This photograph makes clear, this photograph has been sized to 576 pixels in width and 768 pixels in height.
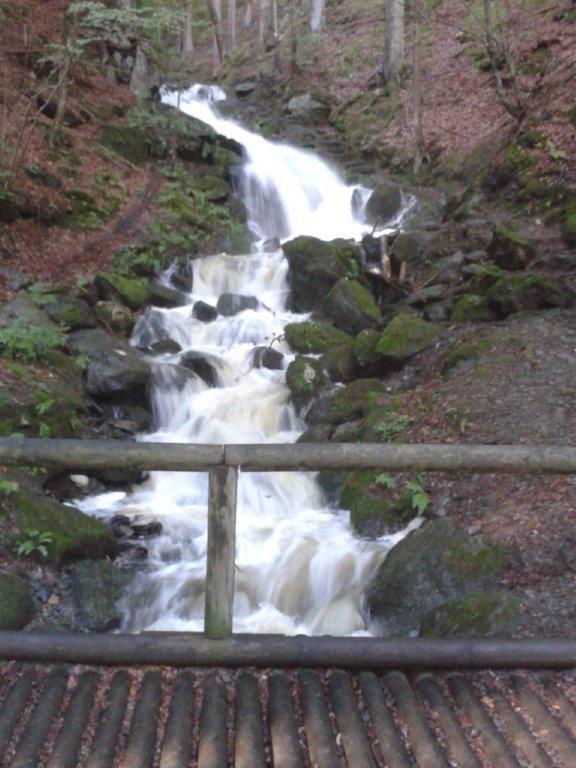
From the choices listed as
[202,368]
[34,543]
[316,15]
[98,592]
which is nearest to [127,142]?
[202,368]

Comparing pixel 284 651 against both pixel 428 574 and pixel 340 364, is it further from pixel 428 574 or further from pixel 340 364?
pixel 340 364

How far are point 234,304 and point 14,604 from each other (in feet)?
28.7

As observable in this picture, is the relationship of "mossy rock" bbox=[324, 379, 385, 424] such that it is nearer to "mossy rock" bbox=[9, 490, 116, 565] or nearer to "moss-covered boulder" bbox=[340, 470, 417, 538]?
"moss-covered boulder" bbox=[340, 470, 417, 538]

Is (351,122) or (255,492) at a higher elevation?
(351,122)

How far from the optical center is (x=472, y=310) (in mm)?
9875

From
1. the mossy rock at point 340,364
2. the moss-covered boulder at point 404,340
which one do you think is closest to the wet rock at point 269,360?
the mossy rock at point 340,364

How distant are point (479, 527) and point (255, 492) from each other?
11.5 feet

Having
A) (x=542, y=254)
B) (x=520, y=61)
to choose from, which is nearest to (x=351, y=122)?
(x=520, y=61)

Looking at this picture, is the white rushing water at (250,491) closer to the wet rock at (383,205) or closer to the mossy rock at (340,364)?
the wet rock at (383,205)

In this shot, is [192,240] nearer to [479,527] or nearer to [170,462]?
[479,527]

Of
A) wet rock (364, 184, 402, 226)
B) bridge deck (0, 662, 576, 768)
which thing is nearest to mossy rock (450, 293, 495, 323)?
wet rock (364, 184, 402, 226)

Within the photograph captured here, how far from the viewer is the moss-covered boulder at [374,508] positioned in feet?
21.9

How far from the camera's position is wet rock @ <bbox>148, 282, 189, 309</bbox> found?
Answer: 1273 cm

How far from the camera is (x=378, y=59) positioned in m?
24.8
